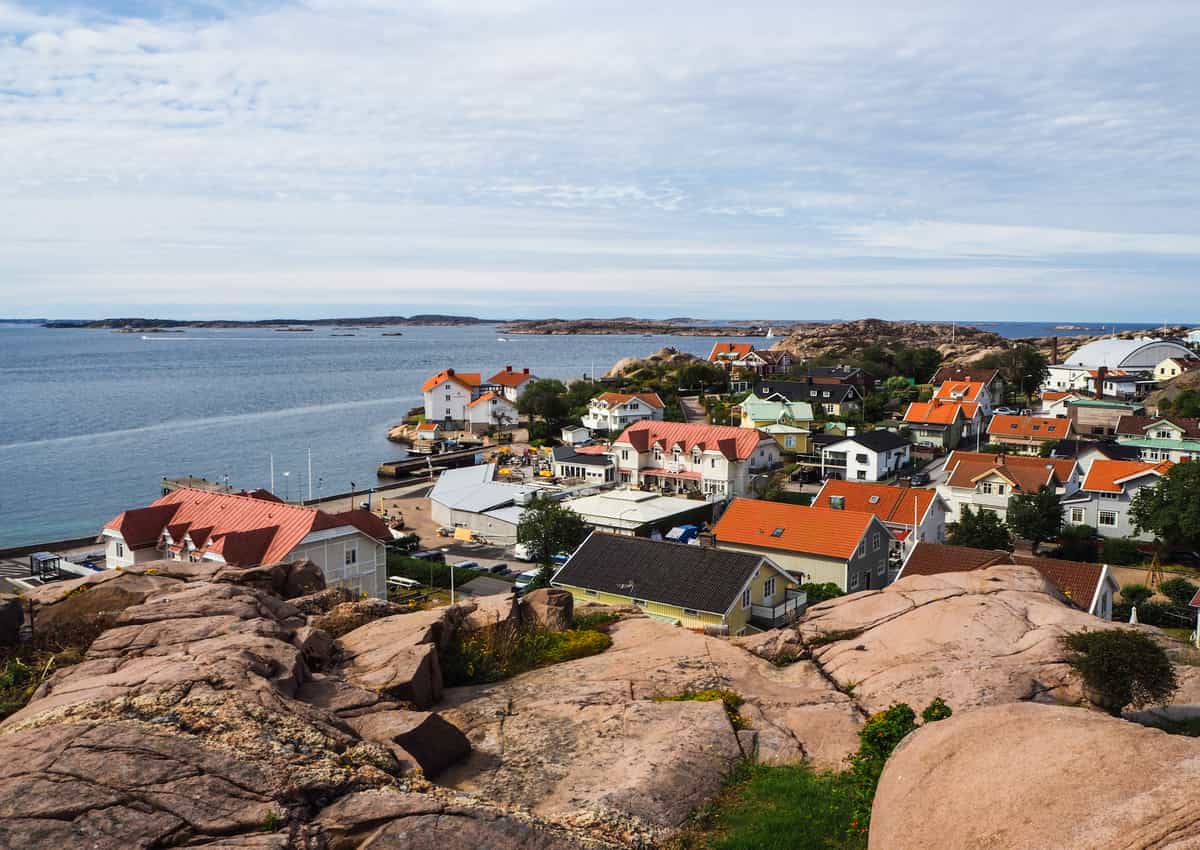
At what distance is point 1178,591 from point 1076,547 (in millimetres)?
8261

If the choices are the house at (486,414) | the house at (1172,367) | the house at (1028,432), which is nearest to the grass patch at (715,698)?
the house at (1028,432)

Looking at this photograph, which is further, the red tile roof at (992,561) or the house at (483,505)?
the house at (483,505)

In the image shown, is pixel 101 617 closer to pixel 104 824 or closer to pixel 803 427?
pixel 104 824

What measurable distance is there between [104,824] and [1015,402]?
94095 mm

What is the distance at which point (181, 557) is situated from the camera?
2822 centimetres

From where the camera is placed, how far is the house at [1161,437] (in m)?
51.5

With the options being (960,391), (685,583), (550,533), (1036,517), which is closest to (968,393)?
(960,391)

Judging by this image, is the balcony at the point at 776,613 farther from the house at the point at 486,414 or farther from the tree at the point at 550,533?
the house at the point at 486,414

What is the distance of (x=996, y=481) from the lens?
4353 centimetres

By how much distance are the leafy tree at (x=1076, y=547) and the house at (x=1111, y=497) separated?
2020 millimetres

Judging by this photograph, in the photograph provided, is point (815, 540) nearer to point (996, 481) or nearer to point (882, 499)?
point (882, 499)

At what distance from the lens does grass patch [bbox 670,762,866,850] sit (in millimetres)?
7207

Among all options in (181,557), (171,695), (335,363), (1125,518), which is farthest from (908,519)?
(335,363)

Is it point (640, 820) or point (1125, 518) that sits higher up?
point (640, 820)
